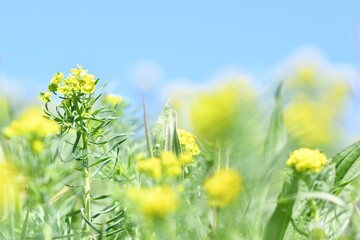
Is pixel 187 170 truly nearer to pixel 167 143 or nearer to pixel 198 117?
pixel 167 143

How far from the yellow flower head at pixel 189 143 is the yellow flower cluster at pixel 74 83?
0.17m

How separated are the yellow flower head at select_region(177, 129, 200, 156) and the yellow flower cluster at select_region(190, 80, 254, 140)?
0.77ft

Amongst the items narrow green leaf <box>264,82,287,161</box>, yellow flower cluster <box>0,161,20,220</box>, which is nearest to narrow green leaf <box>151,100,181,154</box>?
narrow green leaf <box>264,82,287,161</box>

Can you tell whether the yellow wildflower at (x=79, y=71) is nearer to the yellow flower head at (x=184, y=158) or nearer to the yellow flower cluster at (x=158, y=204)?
the yellow flower head at (x=184, y=158)

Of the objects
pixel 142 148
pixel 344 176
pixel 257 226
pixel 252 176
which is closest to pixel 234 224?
pixel 252 176

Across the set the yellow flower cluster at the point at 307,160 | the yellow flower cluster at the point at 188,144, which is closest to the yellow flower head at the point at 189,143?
the yellow flower cluster at the point at 188,144

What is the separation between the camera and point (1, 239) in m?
0.82

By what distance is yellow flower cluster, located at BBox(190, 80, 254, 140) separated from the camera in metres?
0.60

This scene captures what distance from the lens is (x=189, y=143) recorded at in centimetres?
93

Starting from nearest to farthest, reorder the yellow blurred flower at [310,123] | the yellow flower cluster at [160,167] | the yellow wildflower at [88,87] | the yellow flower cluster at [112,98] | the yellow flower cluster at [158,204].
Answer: the yellow flower cluster at [158,204] < the yellow flower cluster at [160,167] < the yellow blurred flower at [310,123] < the yellow wildflower at [88,87] < the yellow flower cluster at [112,98]

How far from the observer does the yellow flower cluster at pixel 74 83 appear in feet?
2.90

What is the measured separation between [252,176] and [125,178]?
40 cm

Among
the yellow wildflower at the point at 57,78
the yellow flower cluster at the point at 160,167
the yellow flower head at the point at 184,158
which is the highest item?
the yellow wildflower at the point at 57,78

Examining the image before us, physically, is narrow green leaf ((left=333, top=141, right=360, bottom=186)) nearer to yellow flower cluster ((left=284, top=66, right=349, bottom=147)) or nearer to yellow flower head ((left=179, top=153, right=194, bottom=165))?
yellow flower cluster ((left=284, top=66, right=349, bottom=147))
